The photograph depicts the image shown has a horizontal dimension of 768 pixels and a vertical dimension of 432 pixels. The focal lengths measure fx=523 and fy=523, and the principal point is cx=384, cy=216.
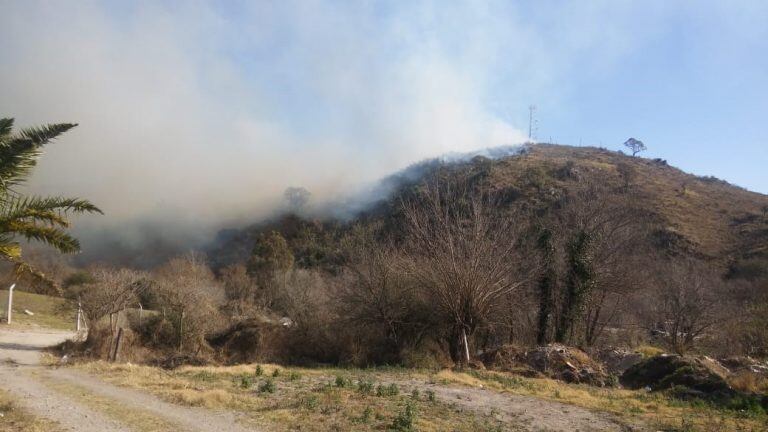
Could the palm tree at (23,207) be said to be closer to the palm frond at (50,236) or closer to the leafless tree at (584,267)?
the palm frond at (50,236)

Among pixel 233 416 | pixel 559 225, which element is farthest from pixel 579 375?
pixel 233 416

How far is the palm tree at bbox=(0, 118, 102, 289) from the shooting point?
11.1m

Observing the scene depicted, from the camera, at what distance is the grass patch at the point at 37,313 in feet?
125

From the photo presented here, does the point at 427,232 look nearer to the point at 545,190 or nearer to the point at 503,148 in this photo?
the point at 545,190

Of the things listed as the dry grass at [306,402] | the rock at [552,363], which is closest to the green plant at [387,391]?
the dry grass at [306,402]

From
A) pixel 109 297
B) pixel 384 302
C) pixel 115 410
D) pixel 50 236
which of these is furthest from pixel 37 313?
pixel 50 236

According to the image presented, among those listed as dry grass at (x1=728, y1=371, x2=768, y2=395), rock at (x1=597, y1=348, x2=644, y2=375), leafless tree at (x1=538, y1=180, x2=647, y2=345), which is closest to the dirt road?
dry grass at (x1=728, y1=371, x2=768, y2=395)

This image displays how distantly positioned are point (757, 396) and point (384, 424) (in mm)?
10957

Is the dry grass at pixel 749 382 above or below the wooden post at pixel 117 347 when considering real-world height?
above

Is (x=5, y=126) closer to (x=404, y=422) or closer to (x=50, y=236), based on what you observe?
(x=50, y=236)

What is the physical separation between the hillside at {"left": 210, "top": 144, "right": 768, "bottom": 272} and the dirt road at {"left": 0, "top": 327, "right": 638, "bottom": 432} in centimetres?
3373

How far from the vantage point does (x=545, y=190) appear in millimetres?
74875

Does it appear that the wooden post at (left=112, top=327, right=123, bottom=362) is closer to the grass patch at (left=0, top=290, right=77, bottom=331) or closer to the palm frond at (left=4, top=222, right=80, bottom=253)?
the grass patch at (left=0, top=290, right=77, bottom=331)

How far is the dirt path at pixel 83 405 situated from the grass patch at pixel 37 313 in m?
16.4
